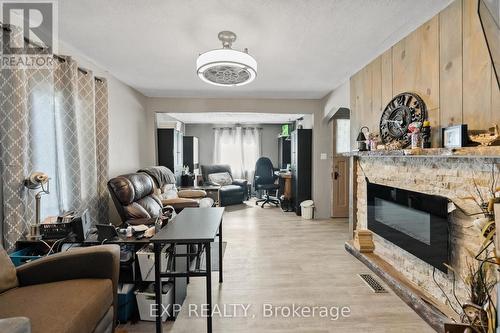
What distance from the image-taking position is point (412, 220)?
217 cm

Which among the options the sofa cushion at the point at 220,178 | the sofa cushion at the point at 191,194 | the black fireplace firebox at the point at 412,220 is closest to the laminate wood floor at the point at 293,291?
the black fireplace firebox at the point at 412,220

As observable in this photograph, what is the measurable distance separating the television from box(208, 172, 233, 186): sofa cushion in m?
5.74

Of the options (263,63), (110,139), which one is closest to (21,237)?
(110,139)

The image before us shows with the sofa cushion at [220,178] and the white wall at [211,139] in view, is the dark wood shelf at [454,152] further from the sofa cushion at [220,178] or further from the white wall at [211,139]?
the white wall at [211,139]

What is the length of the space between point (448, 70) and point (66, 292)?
2.94 meters

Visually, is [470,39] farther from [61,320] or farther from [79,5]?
[61,320]

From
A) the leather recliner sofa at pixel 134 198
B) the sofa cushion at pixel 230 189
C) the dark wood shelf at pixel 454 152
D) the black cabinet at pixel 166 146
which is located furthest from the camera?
the sofa cushion at pixel 230 189

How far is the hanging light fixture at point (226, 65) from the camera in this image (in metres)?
1.77

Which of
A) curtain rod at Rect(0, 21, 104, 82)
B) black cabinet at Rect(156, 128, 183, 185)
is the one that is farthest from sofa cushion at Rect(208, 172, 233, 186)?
curtain rod at Rect(0, 21, 104, 82)

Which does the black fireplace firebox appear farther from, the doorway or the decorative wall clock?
the doorway

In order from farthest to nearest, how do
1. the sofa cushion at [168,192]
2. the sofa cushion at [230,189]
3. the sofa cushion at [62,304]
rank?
the sofa cushion at [230,189], the sofa cushion at [168,192], the sofa cushion at [62,304]

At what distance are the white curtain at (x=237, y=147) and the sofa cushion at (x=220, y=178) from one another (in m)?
0.80

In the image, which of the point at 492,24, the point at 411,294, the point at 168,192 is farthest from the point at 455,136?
the point at 168,192

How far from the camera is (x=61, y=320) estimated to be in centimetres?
110
